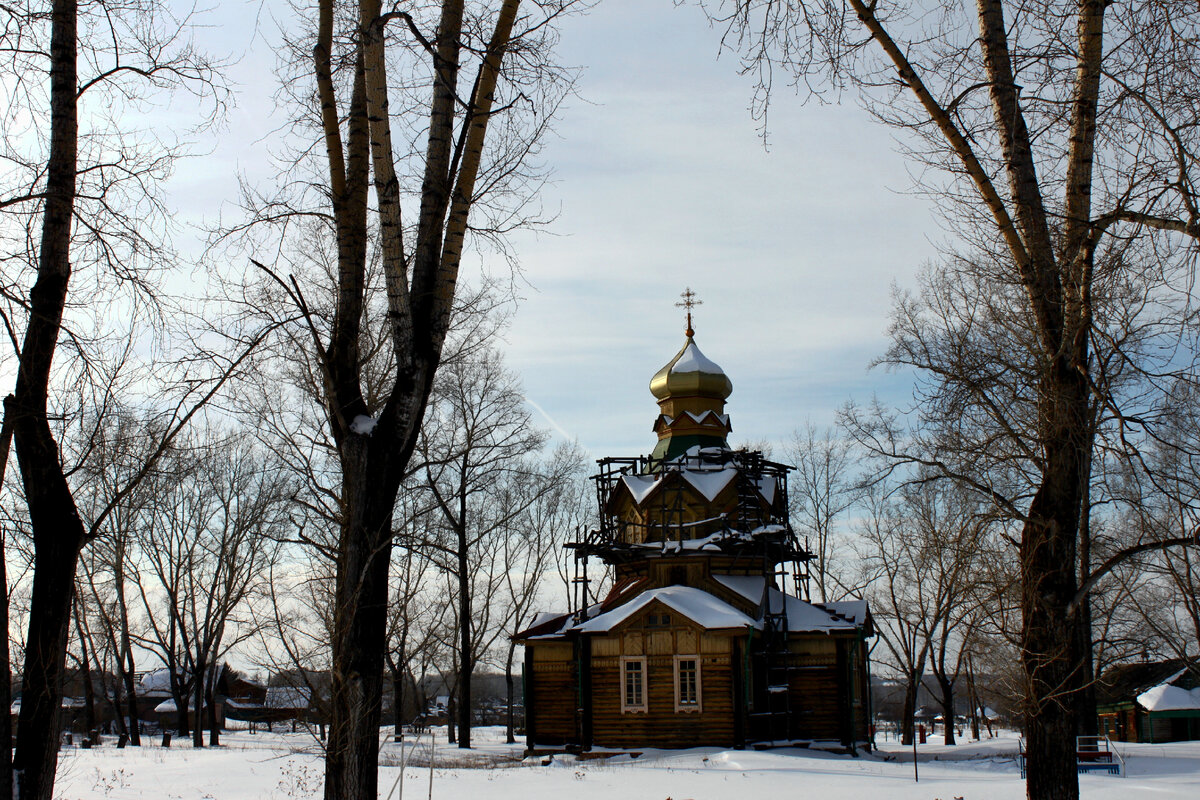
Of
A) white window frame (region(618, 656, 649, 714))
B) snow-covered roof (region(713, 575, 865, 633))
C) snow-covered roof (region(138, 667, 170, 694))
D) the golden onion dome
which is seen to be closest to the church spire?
the golden onion dome

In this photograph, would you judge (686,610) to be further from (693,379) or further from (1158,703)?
(1158,703)

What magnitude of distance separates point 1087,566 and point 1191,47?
15796mm

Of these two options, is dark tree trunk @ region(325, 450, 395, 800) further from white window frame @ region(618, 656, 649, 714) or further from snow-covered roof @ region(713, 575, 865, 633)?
snow-covered roof @ region(713, 575, 865, 633)

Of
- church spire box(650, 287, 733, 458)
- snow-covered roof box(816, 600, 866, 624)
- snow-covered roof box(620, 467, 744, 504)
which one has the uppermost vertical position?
church spire box(650, 287, 733, 458)

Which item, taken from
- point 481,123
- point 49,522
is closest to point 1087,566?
point 481,123

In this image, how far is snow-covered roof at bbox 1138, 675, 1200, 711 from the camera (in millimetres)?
35125

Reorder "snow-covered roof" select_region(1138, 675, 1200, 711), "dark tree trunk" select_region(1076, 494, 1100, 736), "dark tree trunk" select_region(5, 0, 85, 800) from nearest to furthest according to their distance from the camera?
1. "dark tree trunk" select_region(5, 0, 85, 800)
2. "dark tree trunk" select_region(1076, 494, 1100, 736)
3. "snow-covered roof" select_region(1138, 675, 1200, 711)

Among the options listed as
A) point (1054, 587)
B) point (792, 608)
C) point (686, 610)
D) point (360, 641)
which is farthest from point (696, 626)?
point (360, 641)

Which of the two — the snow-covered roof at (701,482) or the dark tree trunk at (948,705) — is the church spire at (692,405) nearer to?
the snow-covered roof at (701,482)

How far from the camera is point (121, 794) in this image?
48.3 ft

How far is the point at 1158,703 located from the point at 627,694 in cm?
2293

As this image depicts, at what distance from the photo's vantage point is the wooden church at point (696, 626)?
77.5 ft

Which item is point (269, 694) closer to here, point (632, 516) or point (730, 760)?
point (632, 516)

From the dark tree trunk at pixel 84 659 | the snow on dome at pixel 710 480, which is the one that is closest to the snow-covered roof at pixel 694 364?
the snow on dome at pixel 710 480
